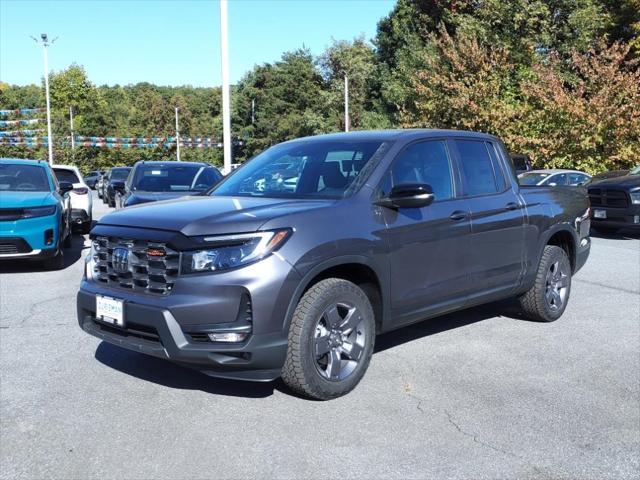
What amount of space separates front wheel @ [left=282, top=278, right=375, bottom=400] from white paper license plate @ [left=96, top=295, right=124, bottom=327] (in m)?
1.09

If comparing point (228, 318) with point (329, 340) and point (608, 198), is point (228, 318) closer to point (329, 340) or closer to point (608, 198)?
point (329, 340)

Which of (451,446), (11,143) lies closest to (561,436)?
(451,446)

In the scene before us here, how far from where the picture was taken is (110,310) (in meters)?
4.32

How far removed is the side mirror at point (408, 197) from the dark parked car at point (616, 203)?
10.4 meters

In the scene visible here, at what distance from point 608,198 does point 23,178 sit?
37.1 feet

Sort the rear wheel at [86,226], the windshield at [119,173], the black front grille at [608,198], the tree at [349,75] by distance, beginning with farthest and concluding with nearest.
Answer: the tree at [349,75]
the windshield at [119,173]
the rear wheel at [86,226]
the black front grille at [608,198]

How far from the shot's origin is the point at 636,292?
820cm

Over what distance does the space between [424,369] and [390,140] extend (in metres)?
1.76

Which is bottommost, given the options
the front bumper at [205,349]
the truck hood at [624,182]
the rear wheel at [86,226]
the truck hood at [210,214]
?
the rear wheel at [86,226]

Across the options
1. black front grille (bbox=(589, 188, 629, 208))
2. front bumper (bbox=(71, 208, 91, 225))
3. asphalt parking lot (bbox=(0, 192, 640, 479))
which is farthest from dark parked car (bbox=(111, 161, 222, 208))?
black front grille (bbox=(589, 188, 629, 208))

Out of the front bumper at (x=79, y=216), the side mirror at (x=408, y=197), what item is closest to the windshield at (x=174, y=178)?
the front bumper at (x=79, y=216)

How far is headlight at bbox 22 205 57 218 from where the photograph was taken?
29.6 ft

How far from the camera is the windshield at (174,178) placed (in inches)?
461

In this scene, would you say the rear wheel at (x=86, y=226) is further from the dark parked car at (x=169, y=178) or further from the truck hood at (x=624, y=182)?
the truck hood at (x=624, y=182)
